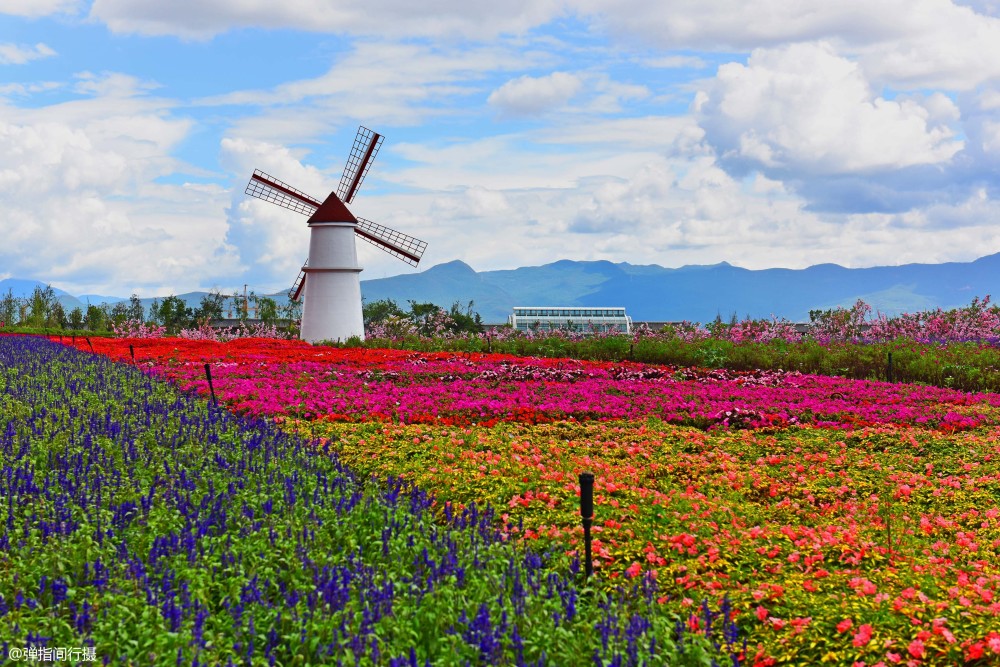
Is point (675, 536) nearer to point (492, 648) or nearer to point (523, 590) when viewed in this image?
point (523, 590)

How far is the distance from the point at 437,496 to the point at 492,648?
362cm

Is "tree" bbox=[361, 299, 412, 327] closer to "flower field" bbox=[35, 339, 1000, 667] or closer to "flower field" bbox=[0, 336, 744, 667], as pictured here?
"flower field" bbox=[35, 339, 1000, 667]

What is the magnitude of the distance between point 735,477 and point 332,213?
86.6 ft

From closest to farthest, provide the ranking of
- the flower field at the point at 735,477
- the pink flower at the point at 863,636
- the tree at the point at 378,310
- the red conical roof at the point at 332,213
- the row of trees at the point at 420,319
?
the pink flower at the point at 863,636
the flower field at the point at 735,477
the red conical roof at the point at 332,213
the row of trees at the point at 420,319
the tree at the point at 378,310

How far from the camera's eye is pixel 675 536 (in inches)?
266

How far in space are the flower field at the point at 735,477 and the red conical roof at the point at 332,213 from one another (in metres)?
15.6

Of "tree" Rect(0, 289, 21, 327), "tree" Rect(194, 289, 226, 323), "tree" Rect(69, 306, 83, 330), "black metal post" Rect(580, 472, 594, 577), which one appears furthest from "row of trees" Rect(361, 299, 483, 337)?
"black metal post" Rect(580, 472, 594, 577)

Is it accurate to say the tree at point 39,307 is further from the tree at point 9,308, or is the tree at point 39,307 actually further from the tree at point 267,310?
the tree at point 267,310

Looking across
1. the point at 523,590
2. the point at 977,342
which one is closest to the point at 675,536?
the point at 523,590

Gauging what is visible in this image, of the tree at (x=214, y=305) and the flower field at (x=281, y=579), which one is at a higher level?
the tree at (x=214, y=305)

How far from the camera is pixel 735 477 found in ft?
30.6

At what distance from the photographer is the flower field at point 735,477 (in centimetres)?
543

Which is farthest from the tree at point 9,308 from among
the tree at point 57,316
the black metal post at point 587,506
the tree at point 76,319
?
the black metal post at point 587,506

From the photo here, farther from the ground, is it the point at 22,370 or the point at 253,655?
the point at 22,370
